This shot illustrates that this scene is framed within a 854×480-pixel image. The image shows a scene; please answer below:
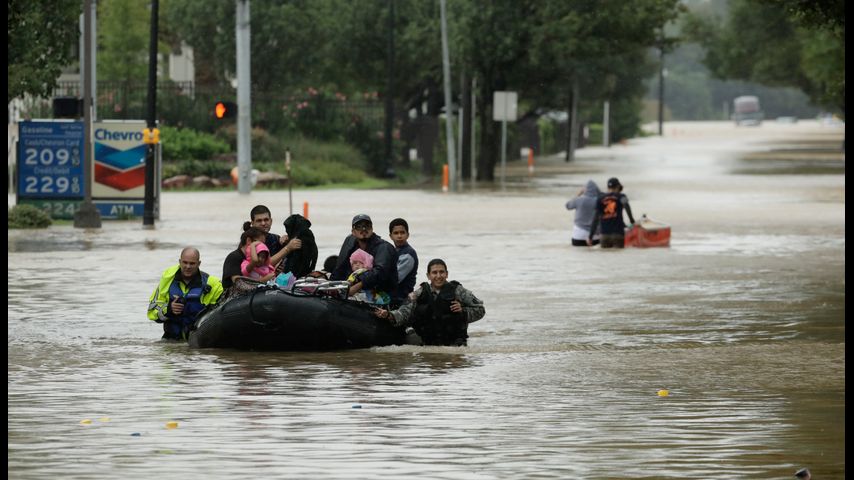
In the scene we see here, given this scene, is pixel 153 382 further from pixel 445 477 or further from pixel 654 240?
pixel 654 240

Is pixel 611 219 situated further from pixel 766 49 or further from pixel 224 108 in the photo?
pixel 766 49

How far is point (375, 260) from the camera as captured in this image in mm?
16109

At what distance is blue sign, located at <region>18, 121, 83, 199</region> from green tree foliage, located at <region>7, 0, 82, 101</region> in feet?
7.90

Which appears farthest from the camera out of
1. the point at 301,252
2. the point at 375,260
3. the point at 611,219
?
the point at 611,219

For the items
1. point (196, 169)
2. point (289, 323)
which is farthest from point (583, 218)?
point (196, 169)

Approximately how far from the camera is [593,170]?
71.8 meters

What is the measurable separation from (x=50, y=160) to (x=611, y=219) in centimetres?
1201

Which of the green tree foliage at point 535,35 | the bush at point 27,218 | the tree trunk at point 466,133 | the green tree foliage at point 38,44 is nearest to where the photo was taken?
the bush at point 27,218

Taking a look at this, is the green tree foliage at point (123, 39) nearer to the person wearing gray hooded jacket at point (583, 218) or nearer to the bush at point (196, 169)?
the bush at point (196, 169)

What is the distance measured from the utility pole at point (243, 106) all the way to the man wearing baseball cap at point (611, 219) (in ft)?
74.5

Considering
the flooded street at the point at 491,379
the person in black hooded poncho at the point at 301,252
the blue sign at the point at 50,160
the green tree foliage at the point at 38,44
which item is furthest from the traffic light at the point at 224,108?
the person in black hooded poncho at the point at 301,252

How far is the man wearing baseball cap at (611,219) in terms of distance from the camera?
29.5m

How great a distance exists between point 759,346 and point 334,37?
62247 mm

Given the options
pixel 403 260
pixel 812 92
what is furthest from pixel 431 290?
pixel 812 92
